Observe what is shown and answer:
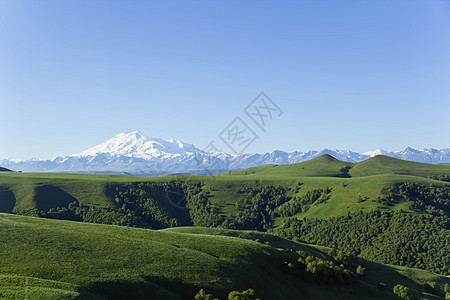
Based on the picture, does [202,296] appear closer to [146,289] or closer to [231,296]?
[231,296]

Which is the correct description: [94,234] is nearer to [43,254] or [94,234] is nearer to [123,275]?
[43,254]

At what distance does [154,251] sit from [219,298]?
22335mm

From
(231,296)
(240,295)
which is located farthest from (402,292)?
(231,296)

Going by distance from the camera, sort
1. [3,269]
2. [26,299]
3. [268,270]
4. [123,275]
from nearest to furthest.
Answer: [26,299] → [3,269] → [123,275] → [268,270]

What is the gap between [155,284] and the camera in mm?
61656

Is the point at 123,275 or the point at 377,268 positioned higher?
the point at 123,275

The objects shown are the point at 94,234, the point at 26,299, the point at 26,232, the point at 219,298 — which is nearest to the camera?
the point at 26,299

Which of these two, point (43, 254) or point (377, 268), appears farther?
point (377, 268)

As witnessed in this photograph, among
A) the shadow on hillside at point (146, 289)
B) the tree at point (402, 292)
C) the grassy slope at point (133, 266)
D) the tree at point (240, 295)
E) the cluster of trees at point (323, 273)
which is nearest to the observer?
the grassy slope at point (133, 266)

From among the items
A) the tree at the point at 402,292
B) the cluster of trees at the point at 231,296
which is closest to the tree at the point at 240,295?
the cluster of trees at the point at 231,296

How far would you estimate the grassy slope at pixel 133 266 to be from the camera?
5412 centimetres

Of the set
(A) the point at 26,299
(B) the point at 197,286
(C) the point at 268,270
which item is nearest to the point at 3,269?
(A) the point at 26,299

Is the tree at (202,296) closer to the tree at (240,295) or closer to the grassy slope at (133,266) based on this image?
the grassy slope at (133,266)

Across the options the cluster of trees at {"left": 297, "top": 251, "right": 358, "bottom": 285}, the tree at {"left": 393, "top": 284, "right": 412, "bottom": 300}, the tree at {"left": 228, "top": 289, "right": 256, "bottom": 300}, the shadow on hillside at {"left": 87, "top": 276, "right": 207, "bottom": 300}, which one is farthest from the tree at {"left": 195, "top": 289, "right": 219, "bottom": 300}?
the tree at {"left": 393, "top": 284, "right": 412, "bottom": 300}
